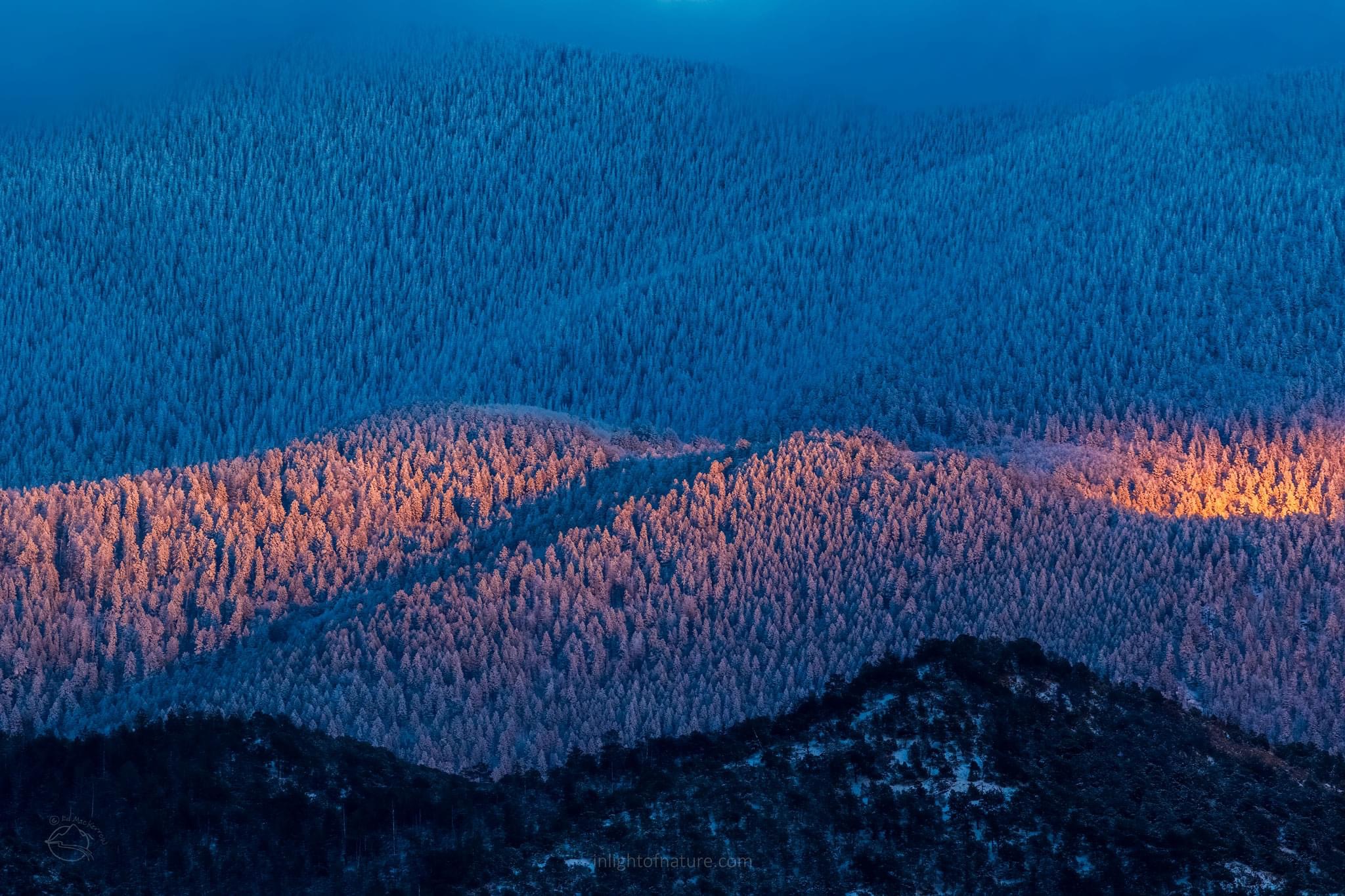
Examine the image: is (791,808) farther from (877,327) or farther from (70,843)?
(877,327)

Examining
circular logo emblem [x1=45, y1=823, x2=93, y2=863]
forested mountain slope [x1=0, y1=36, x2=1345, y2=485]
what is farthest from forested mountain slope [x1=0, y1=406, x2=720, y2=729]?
forested mountain slope [x1=0, y1=36, x2=1345, y2=485]

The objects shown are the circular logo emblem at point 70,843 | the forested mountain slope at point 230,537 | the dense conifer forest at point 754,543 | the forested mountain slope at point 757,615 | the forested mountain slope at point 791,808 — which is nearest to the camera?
the forested mountain slope at point 791,808

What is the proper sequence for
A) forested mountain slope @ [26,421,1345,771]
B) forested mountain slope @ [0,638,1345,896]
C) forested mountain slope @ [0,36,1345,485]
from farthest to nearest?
forested mountain slope @ [0,36,1345,485], forested mountain slope @ [26,421,1345,771], forested mountain slope @ [0,638,1345,896]

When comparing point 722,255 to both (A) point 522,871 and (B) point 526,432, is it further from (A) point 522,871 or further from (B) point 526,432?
(A) point 522,871

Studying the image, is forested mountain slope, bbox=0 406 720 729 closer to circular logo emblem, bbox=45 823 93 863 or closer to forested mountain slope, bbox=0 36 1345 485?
circular logo emblem, bbox=45 823 93 863

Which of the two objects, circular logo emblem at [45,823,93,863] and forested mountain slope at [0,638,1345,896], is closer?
forested mountain slope at [0,638,1345,896]

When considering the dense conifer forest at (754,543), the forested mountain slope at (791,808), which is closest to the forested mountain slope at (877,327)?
the dense conifer forest at (754,543)

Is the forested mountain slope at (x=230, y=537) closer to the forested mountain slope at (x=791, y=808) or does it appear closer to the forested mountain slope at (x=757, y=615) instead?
the forested mountain slope at (x=757, y=615)

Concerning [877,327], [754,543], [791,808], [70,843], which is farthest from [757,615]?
[877,327]
